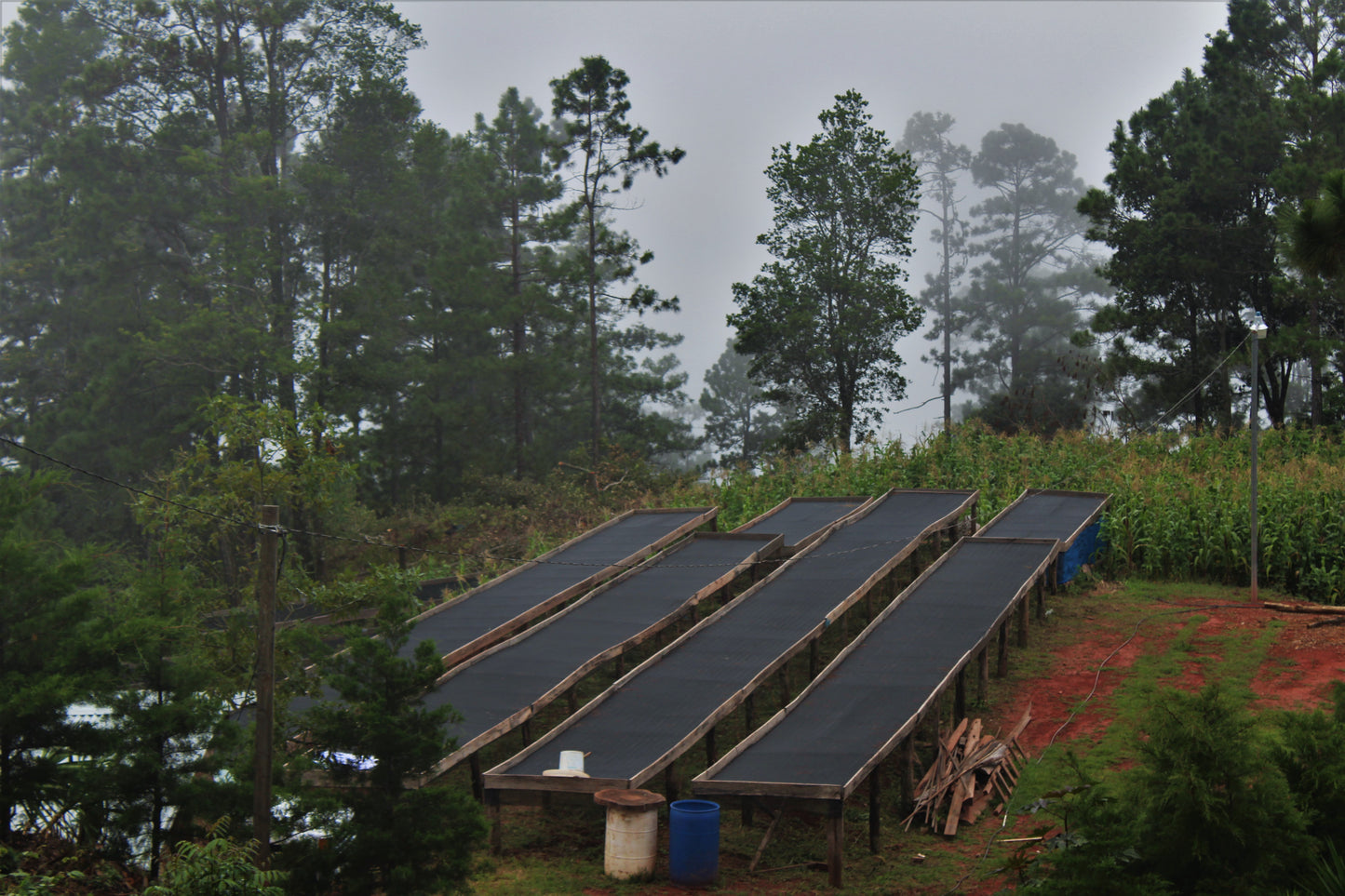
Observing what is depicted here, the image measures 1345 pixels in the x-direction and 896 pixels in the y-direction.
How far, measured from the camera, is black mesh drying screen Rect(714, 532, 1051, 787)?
8359mm

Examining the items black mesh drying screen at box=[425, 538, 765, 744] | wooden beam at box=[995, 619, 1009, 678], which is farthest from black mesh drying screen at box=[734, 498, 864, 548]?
wooden beam at box=[995, 619, 1009, 678]

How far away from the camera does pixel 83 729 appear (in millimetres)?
8430

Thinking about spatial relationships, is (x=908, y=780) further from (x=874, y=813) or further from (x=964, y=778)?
(x=874, y=813)

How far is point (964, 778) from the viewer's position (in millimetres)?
9320

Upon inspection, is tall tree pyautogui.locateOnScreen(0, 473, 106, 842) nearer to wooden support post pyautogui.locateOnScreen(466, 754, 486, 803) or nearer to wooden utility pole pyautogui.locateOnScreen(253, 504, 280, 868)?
wooden utility pole pyautogui.locateOnScreen(253, 504, 280, 868)

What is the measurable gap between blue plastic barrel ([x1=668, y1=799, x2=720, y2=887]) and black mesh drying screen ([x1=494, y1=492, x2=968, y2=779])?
58cm

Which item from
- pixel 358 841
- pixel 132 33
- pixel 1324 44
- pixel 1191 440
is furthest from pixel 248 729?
pixel 132 33

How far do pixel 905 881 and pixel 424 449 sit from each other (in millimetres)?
24478

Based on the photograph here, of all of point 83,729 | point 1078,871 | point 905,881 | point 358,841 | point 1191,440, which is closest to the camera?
point 1078,871

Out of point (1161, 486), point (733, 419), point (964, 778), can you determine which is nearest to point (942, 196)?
point (733, 419)

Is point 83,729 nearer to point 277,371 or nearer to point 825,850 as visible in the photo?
point 825,850

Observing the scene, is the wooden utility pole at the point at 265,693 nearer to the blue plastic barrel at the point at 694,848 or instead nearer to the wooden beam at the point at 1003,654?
the blue plastic barrel at the point at 694,848

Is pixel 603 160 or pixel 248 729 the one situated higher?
pixel 603 160

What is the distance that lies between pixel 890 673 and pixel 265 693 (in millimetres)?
5267
